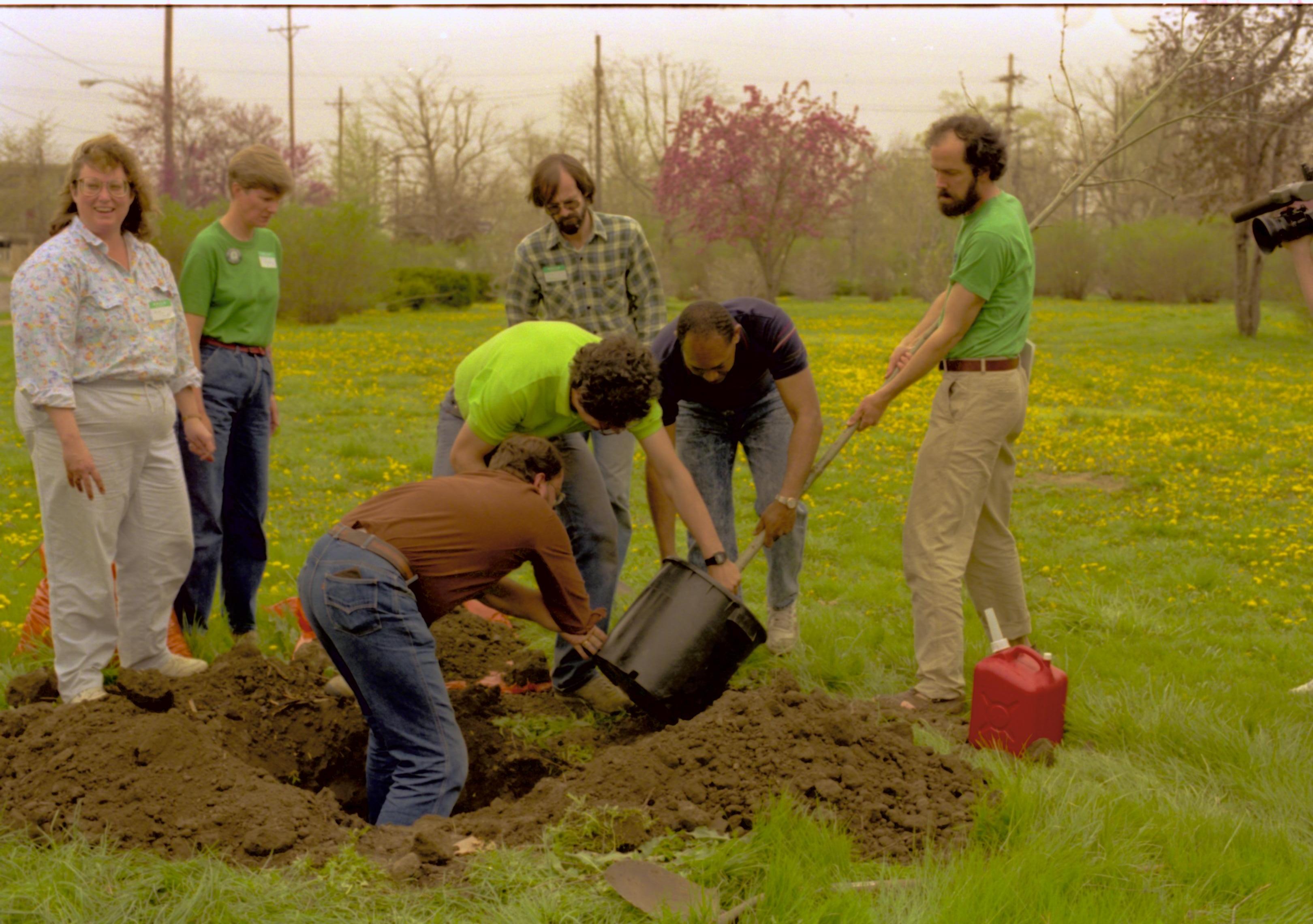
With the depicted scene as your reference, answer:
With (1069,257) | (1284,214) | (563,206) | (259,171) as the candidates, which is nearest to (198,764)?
(259,171)

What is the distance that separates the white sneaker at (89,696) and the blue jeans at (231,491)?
0.68 m

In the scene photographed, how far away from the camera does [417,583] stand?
308 cm

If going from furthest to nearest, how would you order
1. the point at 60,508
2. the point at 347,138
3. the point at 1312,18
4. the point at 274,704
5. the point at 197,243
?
1. the point at 347,138
2. the point at 1312,18
3. the point at 197,243
4. the point at 274,704
5. the point at 60,508

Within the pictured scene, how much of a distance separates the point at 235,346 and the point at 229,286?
237 mm

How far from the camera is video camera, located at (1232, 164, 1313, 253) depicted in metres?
3.43

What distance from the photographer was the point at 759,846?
2.59 m

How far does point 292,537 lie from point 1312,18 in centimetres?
1736

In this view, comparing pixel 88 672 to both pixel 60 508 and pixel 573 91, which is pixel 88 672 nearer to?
pixel 60 508

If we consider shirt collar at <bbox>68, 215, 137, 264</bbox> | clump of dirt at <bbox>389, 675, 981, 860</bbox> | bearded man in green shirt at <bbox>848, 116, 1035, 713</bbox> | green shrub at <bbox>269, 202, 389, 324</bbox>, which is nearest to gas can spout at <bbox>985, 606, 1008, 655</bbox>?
bearded man in green shirt at <bbox>848, 116, 1035, 713</bbox>

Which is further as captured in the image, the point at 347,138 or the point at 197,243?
the point at 347,138

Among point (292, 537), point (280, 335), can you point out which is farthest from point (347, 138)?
point (292, 537)

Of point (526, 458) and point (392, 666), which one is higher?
point (526, 458)

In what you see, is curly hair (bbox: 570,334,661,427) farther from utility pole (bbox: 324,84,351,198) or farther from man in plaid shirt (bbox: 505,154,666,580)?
utility pole (bbox: 324,84,351,198)

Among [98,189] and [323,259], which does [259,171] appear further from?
[323,259]
